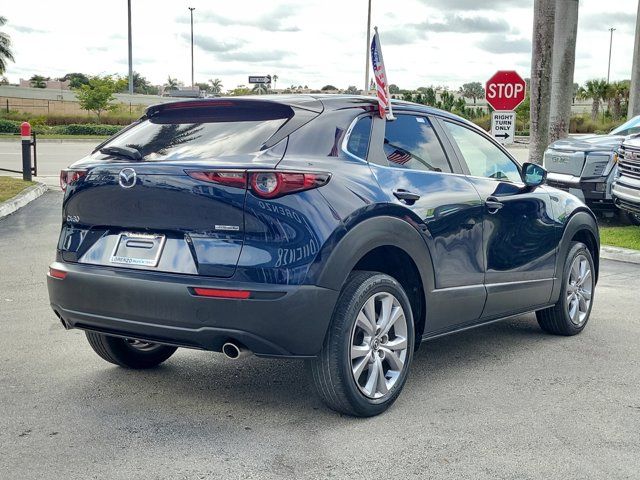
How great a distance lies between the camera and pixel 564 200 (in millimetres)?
6883

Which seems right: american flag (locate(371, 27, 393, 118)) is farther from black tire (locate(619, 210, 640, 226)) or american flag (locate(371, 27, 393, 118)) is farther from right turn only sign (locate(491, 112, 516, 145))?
black tire (locate(619, 210, 640, 226))

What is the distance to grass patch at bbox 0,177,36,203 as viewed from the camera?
15.5 metres

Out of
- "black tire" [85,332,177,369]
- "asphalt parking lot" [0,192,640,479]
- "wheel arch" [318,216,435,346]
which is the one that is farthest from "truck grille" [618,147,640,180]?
"black tire" [85,332,177,369]

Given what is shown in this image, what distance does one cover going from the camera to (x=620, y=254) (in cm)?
1151

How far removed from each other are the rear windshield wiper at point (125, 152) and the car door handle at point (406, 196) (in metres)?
1.45

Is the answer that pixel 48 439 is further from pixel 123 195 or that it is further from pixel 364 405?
pixel 364 405

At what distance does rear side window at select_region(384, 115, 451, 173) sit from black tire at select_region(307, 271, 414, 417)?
812 millimetres

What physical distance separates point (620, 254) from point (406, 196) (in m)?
7.25

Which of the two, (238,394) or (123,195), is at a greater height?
(123,195)

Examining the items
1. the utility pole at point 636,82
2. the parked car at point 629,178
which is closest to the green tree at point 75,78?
the utility pole at point 636,82

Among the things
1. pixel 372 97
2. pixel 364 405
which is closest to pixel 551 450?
pixel 364 405

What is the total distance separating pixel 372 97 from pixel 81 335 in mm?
2950

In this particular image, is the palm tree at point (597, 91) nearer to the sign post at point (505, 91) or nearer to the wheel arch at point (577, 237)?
the sign post at point (505, 91)

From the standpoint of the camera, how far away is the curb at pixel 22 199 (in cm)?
1421
